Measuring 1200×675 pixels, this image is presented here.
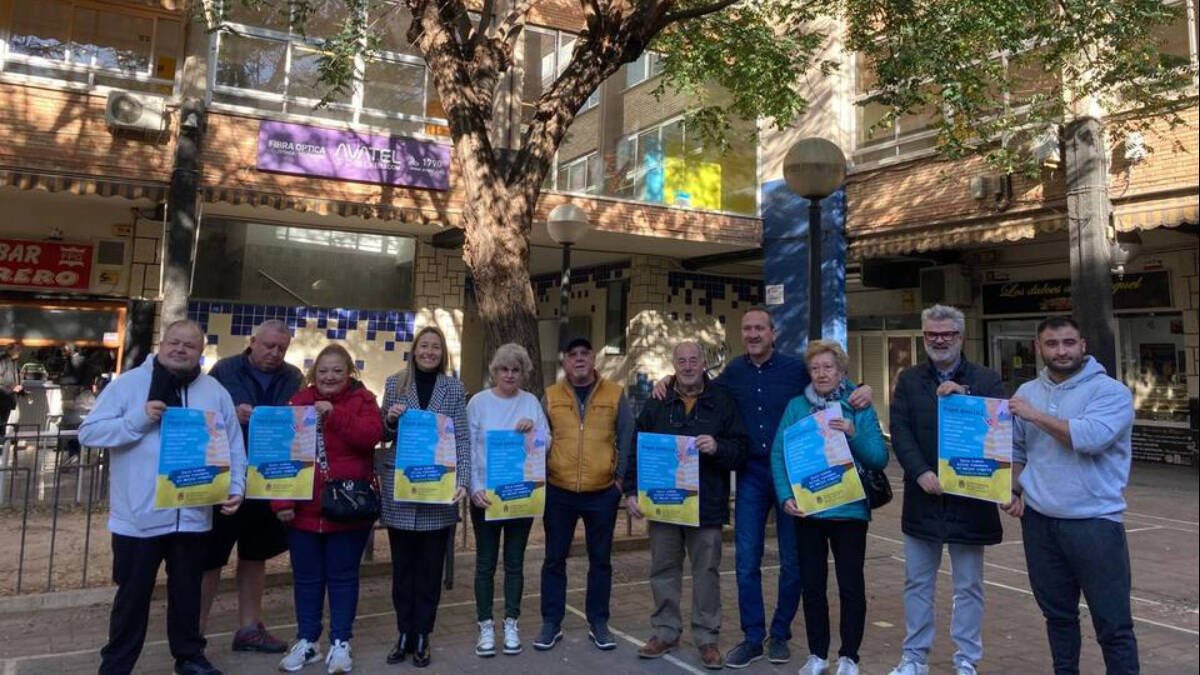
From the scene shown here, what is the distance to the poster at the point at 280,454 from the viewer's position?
4.16 metres

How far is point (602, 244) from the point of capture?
1443cm

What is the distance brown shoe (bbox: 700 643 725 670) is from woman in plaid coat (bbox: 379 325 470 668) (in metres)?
1.57

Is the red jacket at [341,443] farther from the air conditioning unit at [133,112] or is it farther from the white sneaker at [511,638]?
the air conditioning unit at [133,112]

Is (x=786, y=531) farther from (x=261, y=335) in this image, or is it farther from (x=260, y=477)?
(x=261, y=335)

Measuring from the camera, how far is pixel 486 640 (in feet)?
14.9

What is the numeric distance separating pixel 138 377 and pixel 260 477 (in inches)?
31.5

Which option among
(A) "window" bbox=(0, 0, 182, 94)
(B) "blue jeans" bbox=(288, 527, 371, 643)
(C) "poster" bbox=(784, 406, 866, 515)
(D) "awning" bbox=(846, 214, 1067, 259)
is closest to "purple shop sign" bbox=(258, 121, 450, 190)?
(A) "window" bbox=(0, 0, 182, 94)

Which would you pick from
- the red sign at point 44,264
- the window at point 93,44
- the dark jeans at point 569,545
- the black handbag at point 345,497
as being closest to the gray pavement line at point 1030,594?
the dark jeans at point 569,545

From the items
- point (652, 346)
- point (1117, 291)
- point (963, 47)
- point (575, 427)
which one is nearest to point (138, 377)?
point (575, 427)

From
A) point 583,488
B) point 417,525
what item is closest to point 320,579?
point 417,525

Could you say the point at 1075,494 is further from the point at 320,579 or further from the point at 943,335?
the point at 320,579

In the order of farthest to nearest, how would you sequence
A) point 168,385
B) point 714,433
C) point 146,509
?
1. point 714,433
2. point 168,385
3. point 146,509

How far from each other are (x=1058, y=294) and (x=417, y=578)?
13880mm

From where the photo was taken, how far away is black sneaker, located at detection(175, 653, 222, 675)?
405 centimetres
